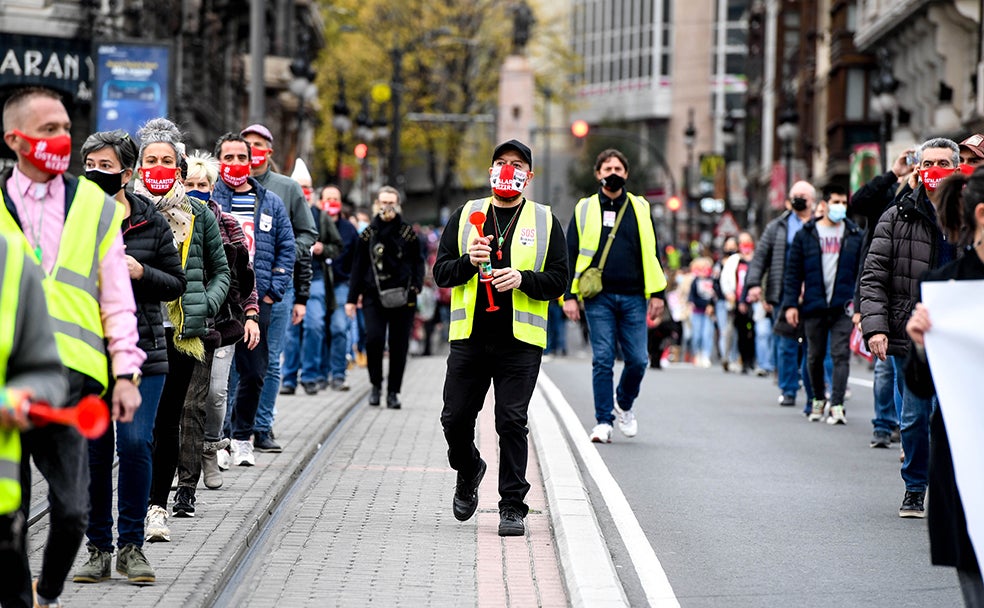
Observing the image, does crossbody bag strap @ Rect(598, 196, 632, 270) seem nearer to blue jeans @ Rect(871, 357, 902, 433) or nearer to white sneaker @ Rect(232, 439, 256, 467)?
blue jeans @ Rect(871, 357, 902, 433)

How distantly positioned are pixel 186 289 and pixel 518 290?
1593mm

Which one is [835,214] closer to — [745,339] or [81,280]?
[745,339]

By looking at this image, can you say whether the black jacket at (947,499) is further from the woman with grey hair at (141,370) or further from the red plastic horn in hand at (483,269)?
the woman with grey hair at (141,370)

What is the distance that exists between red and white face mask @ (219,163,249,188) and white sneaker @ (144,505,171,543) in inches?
126

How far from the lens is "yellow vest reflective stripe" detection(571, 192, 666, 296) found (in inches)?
502

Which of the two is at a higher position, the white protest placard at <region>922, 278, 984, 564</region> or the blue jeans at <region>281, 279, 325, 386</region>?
the white protest placard at <region>922, 278, 984, 564</region>

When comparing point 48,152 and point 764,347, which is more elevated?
point 48,152

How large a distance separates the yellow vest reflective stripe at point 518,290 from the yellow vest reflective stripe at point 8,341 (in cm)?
382

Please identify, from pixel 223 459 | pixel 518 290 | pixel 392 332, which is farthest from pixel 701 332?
pixel 518 290

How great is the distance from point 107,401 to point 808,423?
9916mm

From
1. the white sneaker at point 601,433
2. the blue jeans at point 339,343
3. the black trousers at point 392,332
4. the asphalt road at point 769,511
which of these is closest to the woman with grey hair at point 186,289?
the asphalt road at point 769,511

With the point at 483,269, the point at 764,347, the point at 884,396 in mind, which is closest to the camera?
the point at 483,269

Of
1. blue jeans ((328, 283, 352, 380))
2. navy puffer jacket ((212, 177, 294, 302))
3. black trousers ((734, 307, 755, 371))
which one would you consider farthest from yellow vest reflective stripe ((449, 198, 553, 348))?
black trousers ((734, 307, 755, 371))

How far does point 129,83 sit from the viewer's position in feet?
84.3
